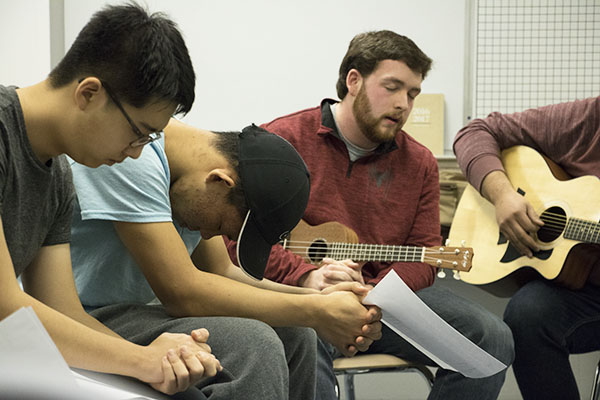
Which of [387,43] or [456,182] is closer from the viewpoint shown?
[387,43]

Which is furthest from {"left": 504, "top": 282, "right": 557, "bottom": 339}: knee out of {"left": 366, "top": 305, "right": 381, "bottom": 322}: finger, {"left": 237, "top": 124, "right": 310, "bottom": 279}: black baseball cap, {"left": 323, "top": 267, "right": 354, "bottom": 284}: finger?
{"left": 237, "top": 124, "right": 310, "bottom": 279}: black baseball cap

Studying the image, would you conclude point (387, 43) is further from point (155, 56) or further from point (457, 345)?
point (155, 56)

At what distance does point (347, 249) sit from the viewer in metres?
2.10

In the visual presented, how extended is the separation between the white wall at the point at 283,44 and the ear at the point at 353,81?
2.86 feet

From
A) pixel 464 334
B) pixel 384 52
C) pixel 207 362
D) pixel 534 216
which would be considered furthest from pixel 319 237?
pixel 207 362

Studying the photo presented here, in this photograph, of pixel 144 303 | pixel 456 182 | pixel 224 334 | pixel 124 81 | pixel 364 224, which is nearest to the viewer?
pixel 124 81

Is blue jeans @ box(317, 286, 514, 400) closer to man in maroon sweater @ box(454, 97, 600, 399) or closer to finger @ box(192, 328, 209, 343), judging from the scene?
man in maroon sweater @ box(454, 97, 600, 399)

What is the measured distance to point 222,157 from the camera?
1370mm

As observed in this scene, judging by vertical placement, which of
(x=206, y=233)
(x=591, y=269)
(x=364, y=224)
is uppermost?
(x=206, y=233)

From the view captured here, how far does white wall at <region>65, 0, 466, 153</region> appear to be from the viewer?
318 centimetres

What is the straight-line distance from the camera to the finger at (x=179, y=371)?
42.5 inches

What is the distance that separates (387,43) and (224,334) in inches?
51.8

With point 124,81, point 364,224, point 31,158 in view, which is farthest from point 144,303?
point 364,224

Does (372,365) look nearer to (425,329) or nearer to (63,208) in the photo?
(425,329)
